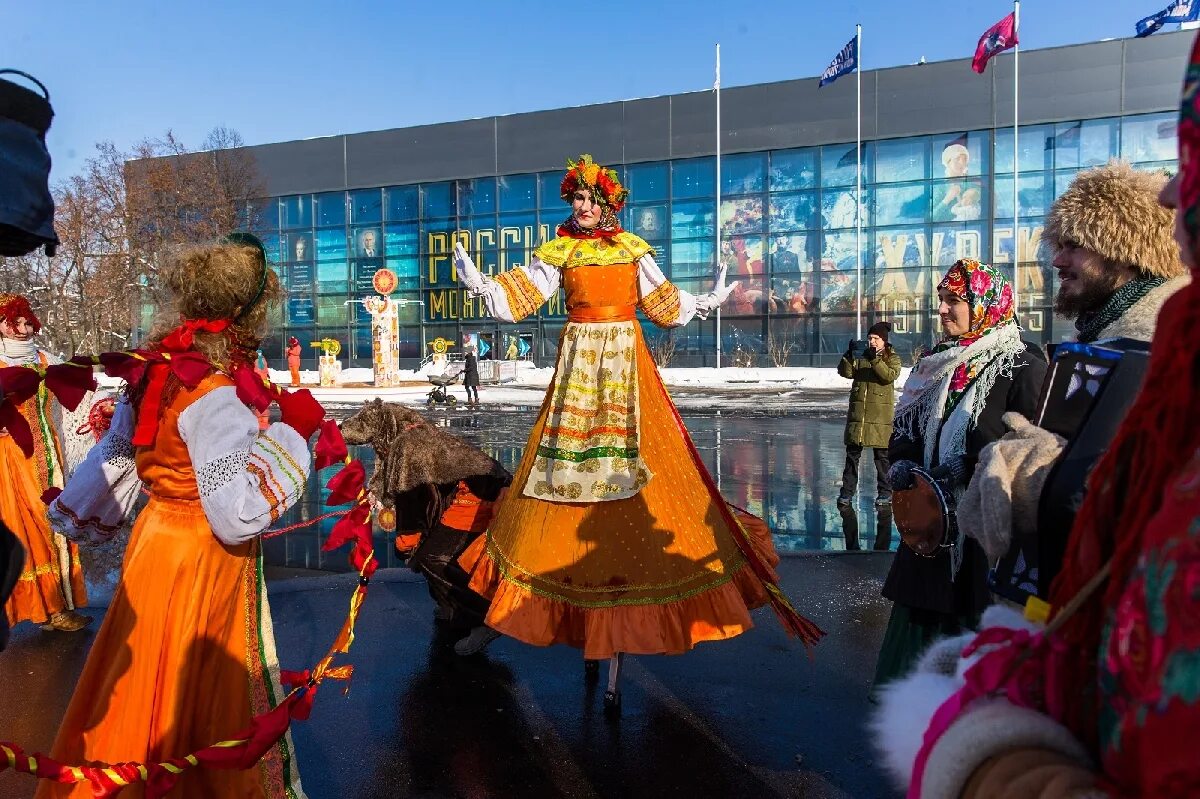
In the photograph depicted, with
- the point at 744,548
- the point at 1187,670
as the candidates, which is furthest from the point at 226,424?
the point at 744,548

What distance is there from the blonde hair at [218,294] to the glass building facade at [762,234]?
24533 mm

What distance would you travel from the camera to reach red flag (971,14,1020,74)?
924 inches

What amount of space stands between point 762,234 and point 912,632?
30.5m

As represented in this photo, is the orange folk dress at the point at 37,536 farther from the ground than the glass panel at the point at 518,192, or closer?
closer

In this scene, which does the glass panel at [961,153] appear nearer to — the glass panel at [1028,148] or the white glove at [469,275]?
the glass panel at [1028,148]

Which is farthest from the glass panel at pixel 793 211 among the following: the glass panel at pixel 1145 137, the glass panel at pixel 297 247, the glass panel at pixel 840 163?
the glass panel at pixel 297 247

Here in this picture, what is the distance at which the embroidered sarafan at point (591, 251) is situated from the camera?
→ 397 cm

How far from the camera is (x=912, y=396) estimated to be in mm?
3293

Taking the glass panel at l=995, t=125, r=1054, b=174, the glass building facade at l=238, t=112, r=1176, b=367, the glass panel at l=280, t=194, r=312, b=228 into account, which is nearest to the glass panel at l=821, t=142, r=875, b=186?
the glass building facade at l=238, t=112, r=1176, b=367

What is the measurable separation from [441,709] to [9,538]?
2.91 m

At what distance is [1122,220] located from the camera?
207 cm

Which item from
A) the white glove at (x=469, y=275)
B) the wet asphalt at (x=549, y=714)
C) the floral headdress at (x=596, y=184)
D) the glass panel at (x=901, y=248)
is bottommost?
the wet asphalt at (x=549, y=714)

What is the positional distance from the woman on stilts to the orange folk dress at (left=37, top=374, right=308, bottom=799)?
1245 millimetres

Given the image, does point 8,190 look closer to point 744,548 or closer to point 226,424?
point 226,424
